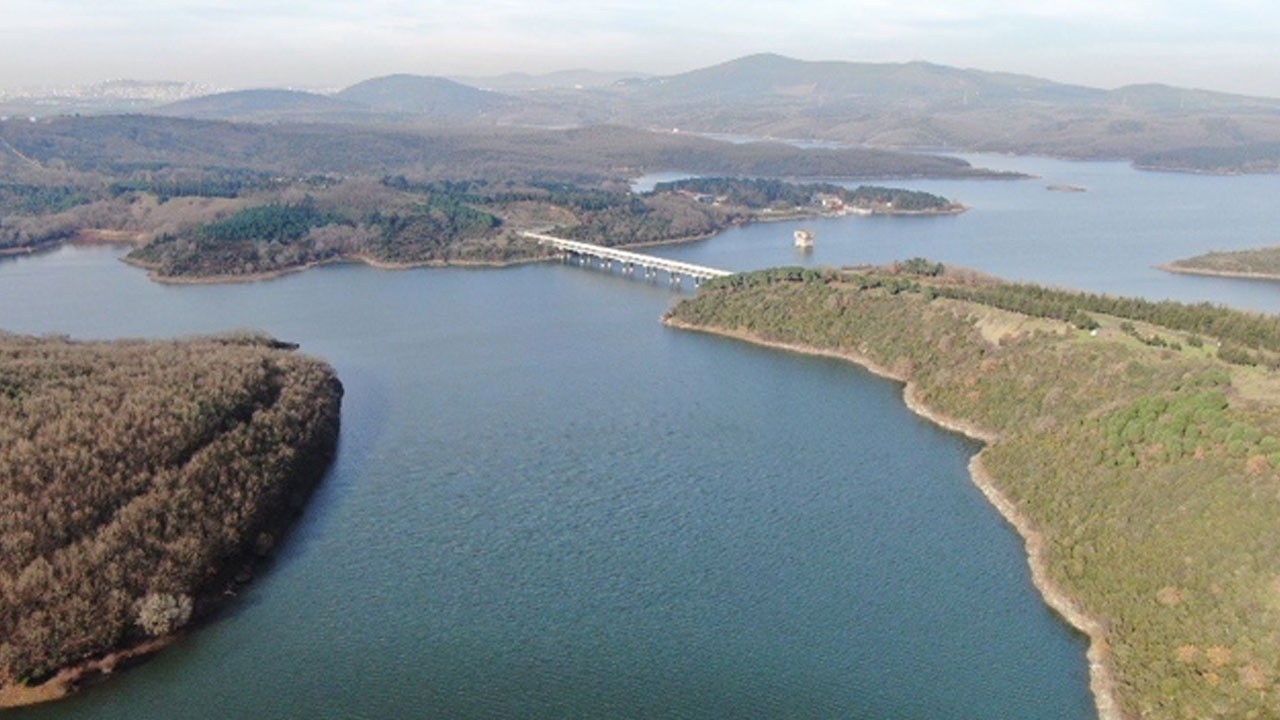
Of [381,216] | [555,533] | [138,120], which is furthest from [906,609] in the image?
[138,120]

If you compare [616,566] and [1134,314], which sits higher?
[1134,314]

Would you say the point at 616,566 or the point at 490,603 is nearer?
the point at 490,603

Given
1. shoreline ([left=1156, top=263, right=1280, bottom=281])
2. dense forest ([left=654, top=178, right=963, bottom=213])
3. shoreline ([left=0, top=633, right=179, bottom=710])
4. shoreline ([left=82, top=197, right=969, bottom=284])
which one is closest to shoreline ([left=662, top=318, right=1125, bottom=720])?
shoreline ([left=0, top=633, right=179, bottom=710])

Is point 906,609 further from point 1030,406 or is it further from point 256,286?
point 256,286

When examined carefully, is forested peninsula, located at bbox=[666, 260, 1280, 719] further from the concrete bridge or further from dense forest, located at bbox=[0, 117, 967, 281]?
dense forest, located at bbox=[0, 117, 967, 281]

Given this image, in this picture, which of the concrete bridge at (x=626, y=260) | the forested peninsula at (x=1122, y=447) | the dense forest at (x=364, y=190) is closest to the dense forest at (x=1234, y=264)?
the forested peninsula at (x=1122, y=447)

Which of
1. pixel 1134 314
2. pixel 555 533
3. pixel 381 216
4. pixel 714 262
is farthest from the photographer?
pixel 381 216

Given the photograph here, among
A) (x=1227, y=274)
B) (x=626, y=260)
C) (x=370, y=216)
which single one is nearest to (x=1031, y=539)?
(x=626, y=260)

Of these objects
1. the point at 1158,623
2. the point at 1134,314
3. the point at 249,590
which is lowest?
the point at 249,590
